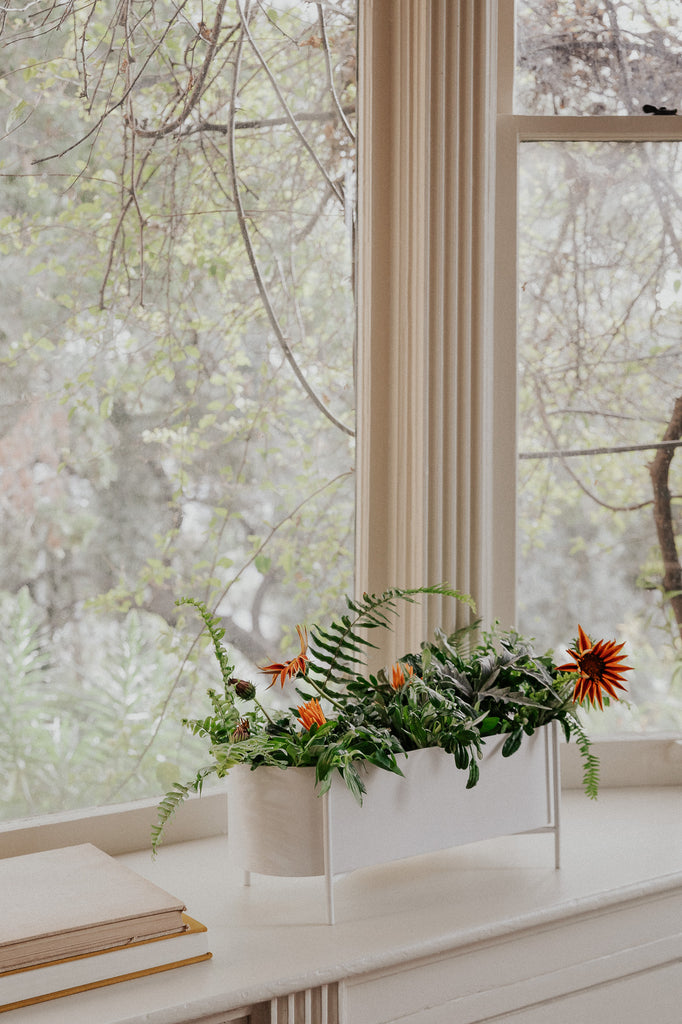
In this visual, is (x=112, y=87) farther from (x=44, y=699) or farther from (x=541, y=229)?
(x=44, y=699)

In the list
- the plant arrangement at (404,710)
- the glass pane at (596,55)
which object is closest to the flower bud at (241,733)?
the plant arrangement at (404,710)

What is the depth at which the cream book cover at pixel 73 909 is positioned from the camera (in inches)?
35.2

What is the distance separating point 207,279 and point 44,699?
0.65m

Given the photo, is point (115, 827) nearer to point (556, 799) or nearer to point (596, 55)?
point (556, 799)

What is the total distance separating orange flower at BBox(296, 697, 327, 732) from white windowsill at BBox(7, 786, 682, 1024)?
0.72 ft

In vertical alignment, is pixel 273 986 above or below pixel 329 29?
below

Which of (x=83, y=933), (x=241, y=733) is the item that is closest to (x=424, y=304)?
(x=241, y=733)

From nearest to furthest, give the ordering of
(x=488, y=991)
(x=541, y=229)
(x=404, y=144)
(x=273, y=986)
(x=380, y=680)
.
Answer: (x=273, y=986) → (x=488, y=991) → (x=380, y=680) → (x=404, y=144) → (x=541, y=229)

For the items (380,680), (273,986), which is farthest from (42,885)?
(380,680)

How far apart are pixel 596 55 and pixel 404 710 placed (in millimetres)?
1147

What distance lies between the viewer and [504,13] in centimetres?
153

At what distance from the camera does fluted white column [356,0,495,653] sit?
141 cm

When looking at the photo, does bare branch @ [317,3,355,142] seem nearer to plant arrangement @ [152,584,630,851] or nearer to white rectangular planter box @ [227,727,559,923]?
plant arrangement @ [152,584,630,851]

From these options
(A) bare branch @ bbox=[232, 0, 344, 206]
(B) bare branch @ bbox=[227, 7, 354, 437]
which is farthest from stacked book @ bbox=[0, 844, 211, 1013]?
(A) bare branch @ bbox=[232, 0, 344, 206]
